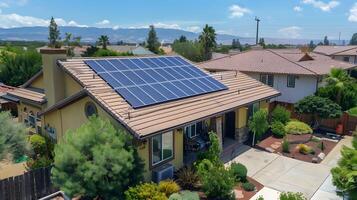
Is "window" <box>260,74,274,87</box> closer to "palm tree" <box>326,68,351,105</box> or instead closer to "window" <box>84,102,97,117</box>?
"palm tree" <box>326,68,351,105</box>

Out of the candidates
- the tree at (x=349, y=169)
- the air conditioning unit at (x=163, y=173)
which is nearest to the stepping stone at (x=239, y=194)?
the air conditioning unit at (x=163, y=173)

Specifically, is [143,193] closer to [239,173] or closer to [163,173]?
[163,173]

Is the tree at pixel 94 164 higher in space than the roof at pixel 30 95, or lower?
lower

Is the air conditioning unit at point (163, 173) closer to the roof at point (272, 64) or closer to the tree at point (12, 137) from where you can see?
the tree at point (12, 137)

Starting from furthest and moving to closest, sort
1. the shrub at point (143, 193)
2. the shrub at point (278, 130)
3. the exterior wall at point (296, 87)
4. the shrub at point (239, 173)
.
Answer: the exterior wall at point (296, 87)
the shrub at point (278, 130)
the shrub at point (239, 173)
the shrub at point (143, 193)

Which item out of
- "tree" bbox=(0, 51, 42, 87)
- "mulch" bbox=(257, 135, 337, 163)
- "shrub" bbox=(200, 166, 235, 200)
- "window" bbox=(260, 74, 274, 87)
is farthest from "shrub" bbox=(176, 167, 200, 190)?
"tree" bbox=(0, 51, 42, 87)

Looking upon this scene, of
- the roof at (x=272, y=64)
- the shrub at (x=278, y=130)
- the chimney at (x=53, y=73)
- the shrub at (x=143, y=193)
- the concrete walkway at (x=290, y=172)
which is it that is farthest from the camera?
the roof at (x=272, y=64)
